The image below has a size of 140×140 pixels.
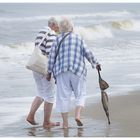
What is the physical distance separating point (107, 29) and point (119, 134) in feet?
6.66

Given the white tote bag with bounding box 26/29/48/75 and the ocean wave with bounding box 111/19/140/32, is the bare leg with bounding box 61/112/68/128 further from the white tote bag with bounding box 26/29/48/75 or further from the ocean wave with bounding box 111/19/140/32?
the ocean wave with bounding box 111/19/140/32

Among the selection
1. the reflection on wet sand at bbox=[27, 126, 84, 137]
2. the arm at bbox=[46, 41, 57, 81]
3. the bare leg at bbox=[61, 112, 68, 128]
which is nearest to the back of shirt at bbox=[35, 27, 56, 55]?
the arm at bbox=[46, 41, 57, 81]

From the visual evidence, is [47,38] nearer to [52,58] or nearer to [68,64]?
[52,58]

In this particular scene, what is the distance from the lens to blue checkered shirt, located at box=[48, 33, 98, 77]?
5625mm

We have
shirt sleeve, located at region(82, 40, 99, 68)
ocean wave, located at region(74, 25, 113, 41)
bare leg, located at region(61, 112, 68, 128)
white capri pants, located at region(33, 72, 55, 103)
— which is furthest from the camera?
ocean wave, located at region(74, 25, 113, 41)

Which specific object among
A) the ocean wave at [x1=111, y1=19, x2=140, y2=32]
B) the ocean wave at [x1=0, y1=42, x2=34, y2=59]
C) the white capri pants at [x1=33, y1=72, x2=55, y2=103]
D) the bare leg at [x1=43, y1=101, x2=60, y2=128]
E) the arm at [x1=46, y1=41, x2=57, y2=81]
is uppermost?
the ocean wave at [x1=111, y1=19, x2=140, y2=32]

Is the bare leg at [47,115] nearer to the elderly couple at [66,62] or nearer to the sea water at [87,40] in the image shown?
the elderly couple at [66,62]

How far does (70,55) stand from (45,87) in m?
0.48

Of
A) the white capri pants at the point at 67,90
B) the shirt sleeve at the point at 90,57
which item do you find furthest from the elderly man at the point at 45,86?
the shirt sleeve at the point at 90,57

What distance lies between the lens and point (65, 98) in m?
5.72

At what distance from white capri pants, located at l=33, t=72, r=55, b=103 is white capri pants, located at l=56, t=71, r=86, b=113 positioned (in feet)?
0.63

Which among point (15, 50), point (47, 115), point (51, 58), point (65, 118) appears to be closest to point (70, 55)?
point (51, 58)

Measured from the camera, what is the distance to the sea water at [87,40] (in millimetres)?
6414

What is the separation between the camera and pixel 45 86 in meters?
5.94
